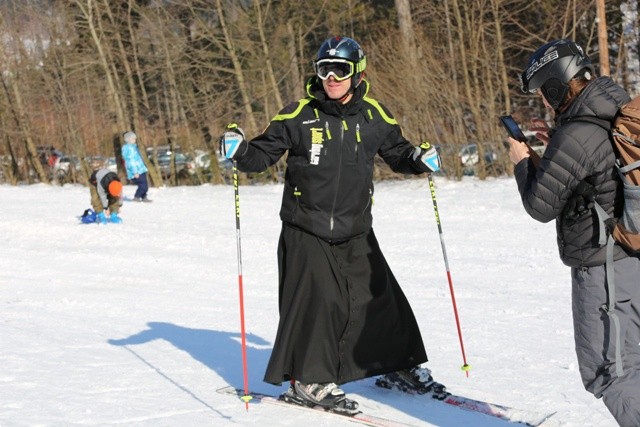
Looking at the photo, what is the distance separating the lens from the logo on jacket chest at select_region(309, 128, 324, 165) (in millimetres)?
4777

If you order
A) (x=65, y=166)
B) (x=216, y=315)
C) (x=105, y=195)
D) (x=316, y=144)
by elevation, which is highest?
(x=316, y=144)

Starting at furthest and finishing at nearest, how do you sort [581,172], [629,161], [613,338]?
[613,338] < [581,172] < [629,161]

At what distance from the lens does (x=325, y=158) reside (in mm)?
4777

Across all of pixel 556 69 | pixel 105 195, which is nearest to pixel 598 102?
pixel 556 69

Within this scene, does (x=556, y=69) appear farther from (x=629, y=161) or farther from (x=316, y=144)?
(x=316, y=144)

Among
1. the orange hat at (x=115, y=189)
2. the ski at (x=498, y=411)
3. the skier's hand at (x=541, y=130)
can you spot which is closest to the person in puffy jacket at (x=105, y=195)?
the orange hat at (x=115, y=189)

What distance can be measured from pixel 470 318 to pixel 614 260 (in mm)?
4133

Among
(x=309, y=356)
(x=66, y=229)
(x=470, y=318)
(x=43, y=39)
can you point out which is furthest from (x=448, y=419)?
(x=43, y=39)

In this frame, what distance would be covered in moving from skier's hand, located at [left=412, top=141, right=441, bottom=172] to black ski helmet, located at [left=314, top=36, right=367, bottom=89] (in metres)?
0.55

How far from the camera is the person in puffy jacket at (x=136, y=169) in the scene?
18141mm

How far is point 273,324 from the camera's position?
7.59 metres

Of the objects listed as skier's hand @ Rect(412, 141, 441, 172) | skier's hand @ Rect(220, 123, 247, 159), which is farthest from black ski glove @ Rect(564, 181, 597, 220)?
skier's hand @ Rect(220, 123, 247, 159)

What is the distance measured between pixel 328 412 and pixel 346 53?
1.93 metres

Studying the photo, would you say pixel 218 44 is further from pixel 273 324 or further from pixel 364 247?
pixel 364 247
